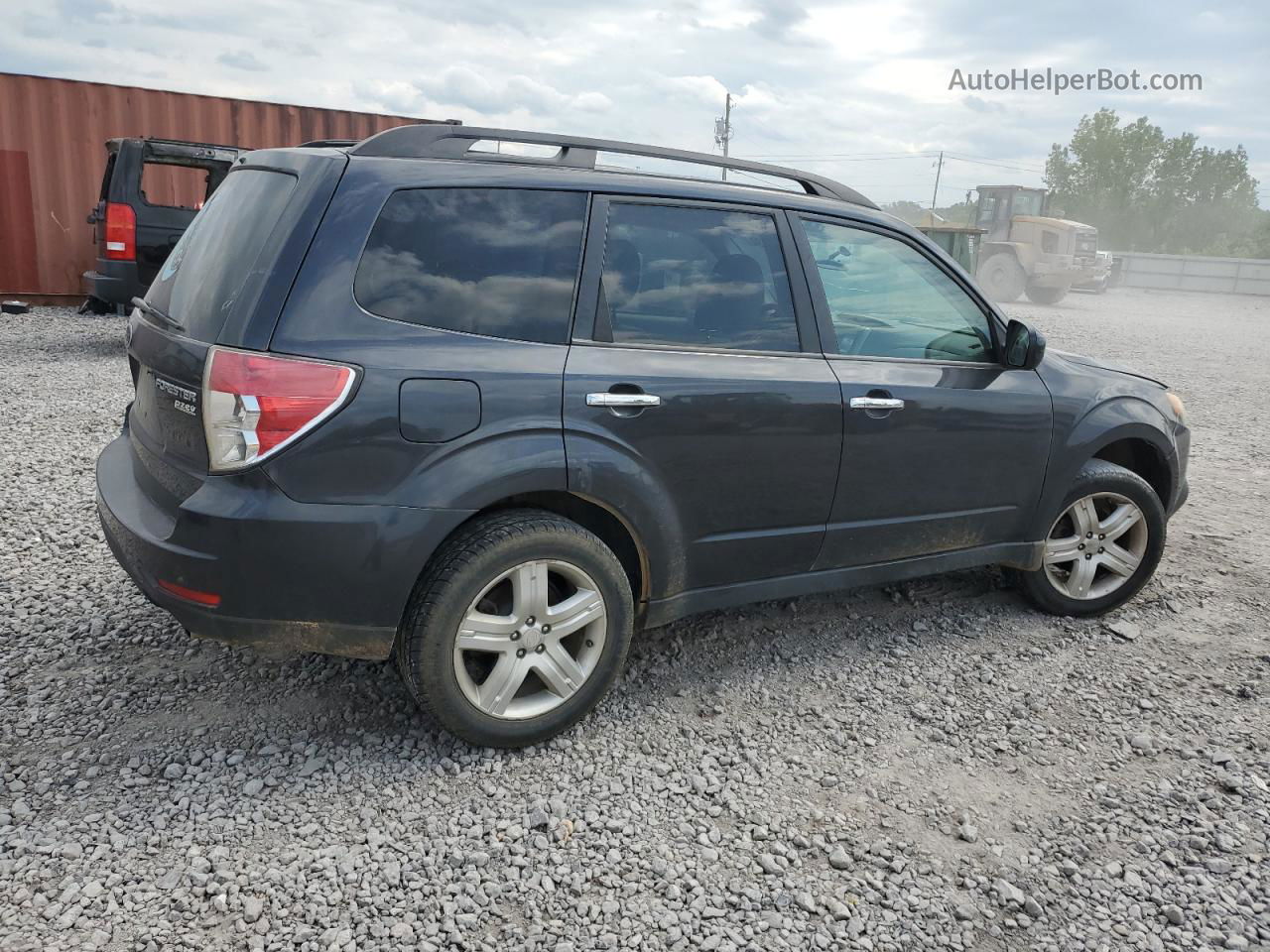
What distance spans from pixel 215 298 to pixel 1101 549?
362 cm

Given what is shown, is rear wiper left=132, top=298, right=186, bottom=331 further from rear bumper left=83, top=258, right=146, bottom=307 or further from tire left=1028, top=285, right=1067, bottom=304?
tire left=1028, top=285, right=1067, bottom=304

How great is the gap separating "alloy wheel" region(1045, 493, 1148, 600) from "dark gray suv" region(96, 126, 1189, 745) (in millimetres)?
493

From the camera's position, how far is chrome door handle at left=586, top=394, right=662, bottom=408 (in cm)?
287

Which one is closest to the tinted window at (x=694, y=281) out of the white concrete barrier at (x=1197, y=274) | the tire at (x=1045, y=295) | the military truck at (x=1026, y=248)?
the military truck at (x=1026, y=248)

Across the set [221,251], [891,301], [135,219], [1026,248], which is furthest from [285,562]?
[1026,248]

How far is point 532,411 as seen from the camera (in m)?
2.77

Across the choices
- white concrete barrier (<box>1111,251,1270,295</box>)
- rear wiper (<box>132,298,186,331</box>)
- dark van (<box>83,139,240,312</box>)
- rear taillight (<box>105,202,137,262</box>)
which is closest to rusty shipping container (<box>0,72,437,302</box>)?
dark van (<box>83,139,240,312</box>)

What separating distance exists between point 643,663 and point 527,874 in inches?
49.2

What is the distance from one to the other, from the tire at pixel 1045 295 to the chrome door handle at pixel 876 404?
23.0 metres

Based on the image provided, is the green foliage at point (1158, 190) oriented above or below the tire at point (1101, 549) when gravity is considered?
above

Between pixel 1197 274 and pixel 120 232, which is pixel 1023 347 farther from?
pixel 1197 274

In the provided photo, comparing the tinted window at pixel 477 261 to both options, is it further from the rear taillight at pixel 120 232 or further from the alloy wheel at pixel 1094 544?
the rear taillight at pixel 120 232

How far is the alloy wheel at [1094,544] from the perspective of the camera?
411 cm

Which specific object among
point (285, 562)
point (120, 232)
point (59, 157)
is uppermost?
point (59, 157)
